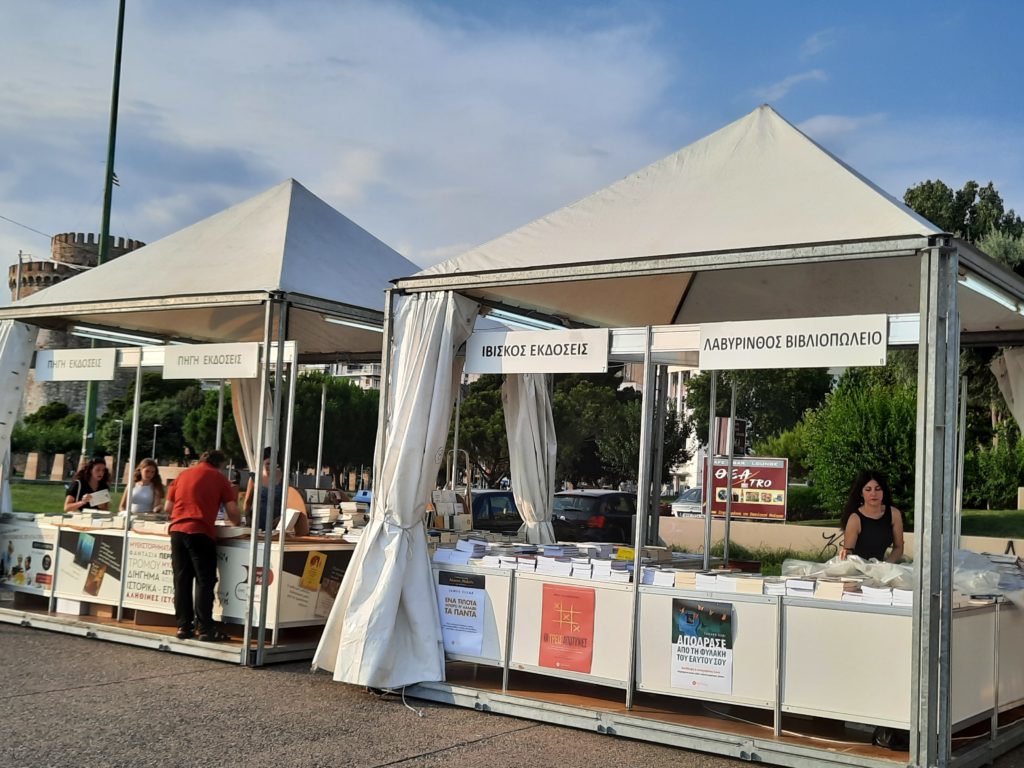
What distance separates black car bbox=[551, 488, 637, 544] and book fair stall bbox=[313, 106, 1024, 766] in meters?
11.4

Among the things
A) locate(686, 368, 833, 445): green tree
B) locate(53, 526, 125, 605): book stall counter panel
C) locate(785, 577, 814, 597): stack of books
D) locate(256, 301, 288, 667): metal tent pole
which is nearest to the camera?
locate(785, 577, 814, 597): stack of books

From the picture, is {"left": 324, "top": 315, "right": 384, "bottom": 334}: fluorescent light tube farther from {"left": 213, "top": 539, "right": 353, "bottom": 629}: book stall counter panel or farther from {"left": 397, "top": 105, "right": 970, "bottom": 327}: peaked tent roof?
{"left": 213, "top": 539, "right": 353, "bottom": 629}: book stall counter panel

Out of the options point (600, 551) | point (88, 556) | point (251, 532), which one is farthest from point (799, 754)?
point (88, 556)

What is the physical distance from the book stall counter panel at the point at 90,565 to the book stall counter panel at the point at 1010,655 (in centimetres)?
734

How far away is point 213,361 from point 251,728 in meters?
3.66

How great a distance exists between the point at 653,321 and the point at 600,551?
256 centimetres

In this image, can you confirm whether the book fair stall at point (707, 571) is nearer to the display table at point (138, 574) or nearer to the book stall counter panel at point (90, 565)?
the display table at point (138, 574)

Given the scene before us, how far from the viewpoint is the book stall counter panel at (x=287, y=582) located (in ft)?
29.6

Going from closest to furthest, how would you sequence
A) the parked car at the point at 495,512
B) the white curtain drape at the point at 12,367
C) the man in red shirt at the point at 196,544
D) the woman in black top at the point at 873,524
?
the woman in black top at the point at 873,524, the man in red shirt at the point at 196,544, the white curtain drape at the point at 12,367, the parked car at the point at 495,512

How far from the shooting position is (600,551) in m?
8.62

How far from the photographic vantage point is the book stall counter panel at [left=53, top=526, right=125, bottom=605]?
10.0 meters

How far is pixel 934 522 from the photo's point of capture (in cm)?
566

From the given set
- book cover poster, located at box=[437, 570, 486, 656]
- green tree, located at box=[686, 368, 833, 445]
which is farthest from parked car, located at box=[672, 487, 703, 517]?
green tree, located at box=[686, 368, 833, 445]

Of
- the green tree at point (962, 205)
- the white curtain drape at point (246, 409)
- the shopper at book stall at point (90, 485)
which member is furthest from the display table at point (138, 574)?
the green tree at point (962, 205)
